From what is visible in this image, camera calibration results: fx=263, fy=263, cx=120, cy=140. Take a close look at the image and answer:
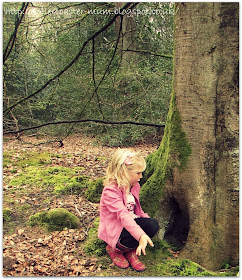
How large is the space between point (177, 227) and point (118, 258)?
102 cm

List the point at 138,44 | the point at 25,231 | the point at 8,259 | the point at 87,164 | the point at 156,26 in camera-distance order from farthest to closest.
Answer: the point at 138,44, the point at 156,26, the point at 87,164, the point at 25,231, the point at 8,259

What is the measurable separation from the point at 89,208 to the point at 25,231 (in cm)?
105

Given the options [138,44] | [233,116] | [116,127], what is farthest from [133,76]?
[233,116]

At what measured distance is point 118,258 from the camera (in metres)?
2.76

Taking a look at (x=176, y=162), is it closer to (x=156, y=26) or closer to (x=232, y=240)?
(x=232, y=240)

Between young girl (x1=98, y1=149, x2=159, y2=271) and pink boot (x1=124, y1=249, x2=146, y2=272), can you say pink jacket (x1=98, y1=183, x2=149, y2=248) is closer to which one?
young girl (x1=98, y1=149, x2=159, y2=271)

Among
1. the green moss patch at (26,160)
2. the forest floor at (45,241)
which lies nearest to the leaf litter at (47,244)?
the forest floor at (45,241)

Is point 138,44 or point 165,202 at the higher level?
point 138,44

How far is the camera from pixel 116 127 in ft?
33.0

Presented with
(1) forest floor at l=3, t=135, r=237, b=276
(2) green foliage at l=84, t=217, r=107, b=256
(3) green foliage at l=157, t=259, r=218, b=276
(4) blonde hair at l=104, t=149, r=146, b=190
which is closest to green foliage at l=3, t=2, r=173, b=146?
(1) forest floor at l=3, t=135, r=237, b=276

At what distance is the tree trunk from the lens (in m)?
2.81

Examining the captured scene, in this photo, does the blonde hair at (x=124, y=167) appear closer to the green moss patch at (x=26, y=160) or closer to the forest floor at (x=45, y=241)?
the forest floor at (x=45, y=241)

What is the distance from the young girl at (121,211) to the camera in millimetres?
2584

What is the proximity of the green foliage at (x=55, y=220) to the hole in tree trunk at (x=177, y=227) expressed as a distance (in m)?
1.26
